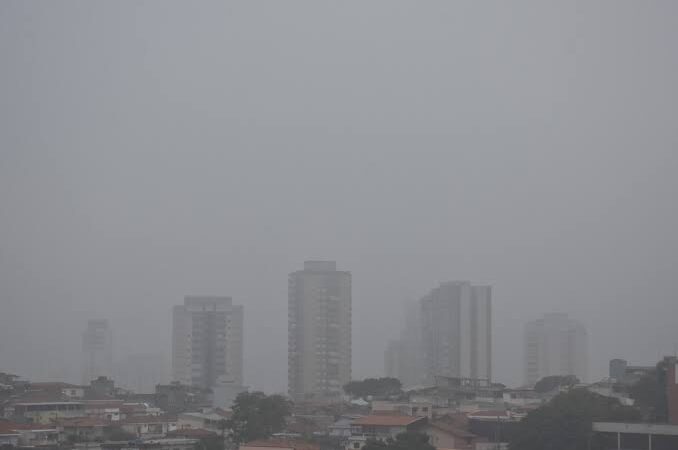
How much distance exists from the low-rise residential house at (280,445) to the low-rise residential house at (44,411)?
5.82 meters

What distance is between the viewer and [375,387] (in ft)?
88.4

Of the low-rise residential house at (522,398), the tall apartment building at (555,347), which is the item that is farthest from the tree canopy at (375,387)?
the tall apartment building at (555,347)

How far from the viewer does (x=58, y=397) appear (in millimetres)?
22359

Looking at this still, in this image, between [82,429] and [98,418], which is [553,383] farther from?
[82,429]

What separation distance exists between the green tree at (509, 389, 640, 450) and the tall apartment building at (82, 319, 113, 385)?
26924mm

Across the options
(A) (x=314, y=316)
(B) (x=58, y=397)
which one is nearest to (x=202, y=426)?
(B) (x=58, y=397)

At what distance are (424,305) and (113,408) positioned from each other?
21295mm

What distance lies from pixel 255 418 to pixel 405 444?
5314mm

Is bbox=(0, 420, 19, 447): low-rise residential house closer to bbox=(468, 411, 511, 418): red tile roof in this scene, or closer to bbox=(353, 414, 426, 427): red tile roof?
bbox=(353, 414, 426, 427): red tile roof

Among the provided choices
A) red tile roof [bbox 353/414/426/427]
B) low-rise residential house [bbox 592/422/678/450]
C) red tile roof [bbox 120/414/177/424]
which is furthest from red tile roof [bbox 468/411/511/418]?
red tile roof [bbox 120/414/177/424]

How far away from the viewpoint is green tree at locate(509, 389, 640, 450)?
15.2m

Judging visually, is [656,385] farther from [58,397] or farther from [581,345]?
[581,345]

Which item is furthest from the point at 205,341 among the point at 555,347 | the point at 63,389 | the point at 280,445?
the point at 280,445

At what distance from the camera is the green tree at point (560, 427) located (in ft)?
49.9
